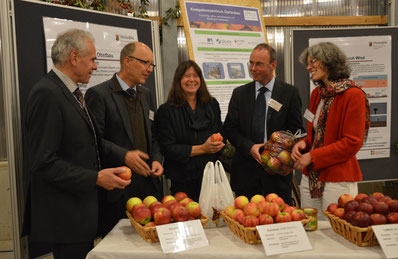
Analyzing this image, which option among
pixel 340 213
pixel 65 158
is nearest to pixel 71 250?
pixel 65 158

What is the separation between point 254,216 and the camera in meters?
1.58

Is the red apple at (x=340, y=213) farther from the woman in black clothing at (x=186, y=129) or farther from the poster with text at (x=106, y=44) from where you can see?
the poster with text at (x=106, y=44)

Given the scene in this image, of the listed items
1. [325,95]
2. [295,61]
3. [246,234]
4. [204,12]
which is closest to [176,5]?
[204,12]

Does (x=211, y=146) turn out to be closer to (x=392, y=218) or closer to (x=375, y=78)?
(x=392, y=218)

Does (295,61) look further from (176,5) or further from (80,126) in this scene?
(80,126)

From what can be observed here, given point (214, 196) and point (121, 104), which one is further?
point (121, 104)

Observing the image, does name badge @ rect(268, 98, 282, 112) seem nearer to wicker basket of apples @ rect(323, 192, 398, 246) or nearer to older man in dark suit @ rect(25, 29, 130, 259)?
wicker basket of apples @ rect(323, 192, 398, 246)

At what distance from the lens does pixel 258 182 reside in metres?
2.72

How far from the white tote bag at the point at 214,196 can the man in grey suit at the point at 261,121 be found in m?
0.84

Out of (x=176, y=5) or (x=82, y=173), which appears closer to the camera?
(x=82, y=173)

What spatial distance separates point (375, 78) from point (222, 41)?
175cm

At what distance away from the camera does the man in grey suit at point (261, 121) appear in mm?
2702

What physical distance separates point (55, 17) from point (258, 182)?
75.4 inches

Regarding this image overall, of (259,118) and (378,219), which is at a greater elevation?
(259,118)
